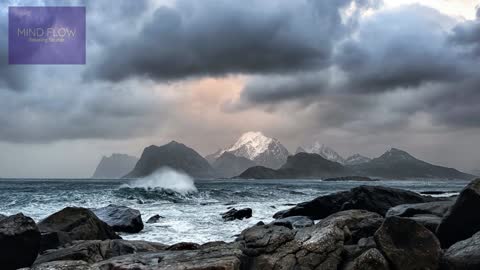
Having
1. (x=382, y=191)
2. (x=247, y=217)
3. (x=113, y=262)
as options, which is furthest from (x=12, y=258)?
(x=382, y=191)

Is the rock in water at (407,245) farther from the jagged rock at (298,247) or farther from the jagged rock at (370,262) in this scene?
the jagged rock at (298,247)

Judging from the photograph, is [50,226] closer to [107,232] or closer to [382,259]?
[107,232]

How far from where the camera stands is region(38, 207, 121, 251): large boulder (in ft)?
52.7

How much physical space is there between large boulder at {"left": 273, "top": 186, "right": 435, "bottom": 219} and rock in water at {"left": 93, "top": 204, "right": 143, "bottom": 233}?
10.7 metres

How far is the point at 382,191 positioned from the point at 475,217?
18195 millimetres

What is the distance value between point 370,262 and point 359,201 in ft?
66.8

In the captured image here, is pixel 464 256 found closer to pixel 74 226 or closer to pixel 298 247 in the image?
pixel 298 247

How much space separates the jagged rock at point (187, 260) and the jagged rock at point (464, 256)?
467 cm

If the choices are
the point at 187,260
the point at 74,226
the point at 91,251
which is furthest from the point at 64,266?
the point at 74,226

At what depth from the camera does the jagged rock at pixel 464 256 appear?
887cm

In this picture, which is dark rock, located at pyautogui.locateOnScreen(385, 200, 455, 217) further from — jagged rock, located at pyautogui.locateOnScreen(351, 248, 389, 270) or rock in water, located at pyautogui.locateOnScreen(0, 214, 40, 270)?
rock in water, located at pyautogui.locateOnScreen(0, 214, 40, 270)

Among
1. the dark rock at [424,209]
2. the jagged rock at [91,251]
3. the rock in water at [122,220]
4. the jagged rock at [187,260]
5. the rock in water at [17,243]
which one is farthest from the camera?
the rock in water at [122,220]

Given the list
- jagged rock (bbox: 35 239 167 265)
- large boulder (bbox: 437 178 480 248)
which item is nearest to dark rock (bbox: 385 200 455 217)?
large boulder (bbox: 437 178 480 248)

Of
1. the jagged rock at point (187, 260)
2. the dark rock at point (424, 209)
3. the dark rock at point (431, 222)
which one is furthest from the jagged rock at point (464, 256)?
the dark rock at point (424, 209)
